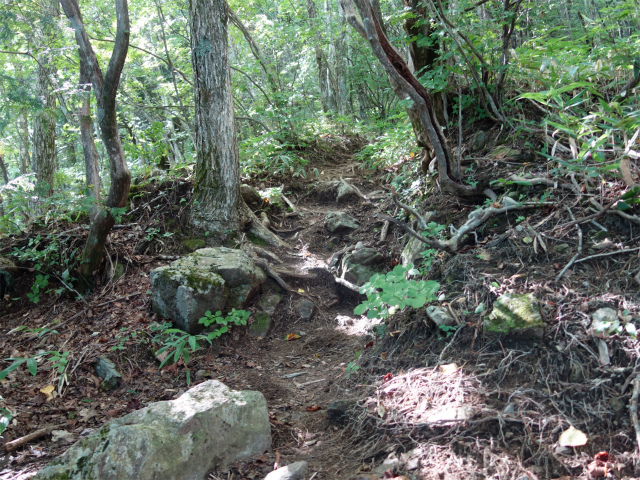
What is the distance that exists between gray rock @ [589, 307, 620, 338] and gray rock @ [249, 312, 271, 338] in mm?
3346

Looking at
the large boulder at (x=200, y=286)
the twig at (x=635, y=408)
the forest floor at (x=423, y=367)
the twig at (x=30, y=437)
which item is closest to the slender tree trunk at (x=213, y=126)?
the large boulder at (x=200, y=286)

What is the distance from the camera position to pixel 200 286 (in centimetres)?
462

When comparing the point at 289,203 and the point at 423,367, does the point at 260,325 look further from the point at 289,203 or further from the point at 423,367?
the point at 289,203

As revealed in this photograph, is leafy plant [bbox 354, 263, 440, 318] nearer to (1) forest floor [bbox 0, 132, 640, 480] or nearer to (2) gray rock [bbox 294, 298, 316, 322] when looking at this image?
(1) forest floor [bbox 0, 132, 640, 480]

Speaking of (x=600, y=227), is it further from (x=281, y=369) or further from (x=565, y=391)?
(x=281, y=369)

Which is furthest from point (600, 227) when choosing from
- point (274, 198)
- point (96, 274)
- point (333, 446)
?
point (96, 274)

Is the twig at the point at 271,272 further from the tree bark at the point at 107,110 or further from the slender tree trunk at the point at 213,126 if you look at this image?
the tree bark at the point at 107,110

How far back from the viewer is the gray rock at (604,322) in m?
2.40

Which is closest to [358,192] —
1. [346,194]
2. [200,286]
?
[346,194]

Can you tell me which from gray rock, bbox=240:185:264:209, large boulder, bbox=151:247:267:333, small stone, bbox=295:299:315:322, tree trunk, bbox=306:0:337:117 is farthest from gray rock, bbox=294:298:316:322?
tree trunk, bbox=306:0:337:117

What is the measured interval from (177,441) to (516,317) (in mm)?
2275

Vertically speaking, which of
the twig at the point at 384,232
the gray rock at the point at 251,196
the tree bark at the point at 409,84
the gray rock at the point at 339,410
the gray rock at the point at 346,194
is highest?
the tree bark at the point at 409,84

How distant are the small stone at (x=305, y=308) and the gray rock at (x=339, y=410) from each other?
2092 mm

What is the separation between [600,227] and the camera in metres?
3.19
